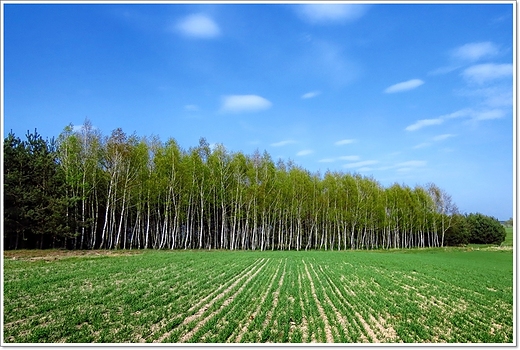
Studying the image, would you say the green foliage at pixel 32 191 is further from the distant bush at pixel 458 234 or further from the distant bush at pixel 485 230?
the distant bush at pixel 485 230

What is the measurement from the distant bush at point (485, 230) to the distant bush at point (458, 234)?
5.50 ft

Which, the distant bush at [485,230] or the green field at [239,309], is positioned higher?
the distant bush at [485,230]

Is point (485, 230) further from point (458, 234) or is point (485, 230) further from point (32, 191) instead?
point (32, 191)

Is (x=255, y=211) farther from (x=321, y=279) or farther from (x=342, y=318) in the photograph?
(x=342, y=318)

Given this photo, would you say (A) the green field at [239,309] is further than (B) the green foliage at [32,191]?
No

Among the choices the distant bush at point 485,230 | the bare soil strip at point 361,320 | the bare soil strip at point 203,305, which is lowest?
the bare soil strip at point 361,320

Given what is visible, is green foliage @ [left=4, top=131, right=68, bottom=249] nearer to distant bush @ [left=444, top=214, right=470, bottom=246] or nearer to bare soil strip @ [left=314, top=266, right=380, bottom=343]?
bare soil strip @ [left=314, top=266, right=380, bottom=343]

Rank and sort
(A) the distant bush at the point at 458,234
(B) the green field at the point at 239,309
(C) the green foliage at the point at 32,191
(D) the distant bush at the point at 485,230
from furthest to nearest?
1. (D) the distant bush at the point at 485,230
2. (A) the distant bush at the point at 458,234
3. (C) the green foliage at the point at 32,191
4. (B) the green field at the point at 239,309

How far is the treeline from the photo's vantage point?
20.4 m

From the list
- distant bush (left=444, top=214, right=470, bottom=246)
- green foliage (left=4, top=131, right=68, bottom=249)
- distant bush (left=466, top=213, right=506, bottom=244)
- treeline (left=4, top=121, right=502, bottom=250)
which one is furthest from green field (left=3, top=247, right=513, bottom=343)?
distant bush (left=466, top=213, right=506, bottom=244)

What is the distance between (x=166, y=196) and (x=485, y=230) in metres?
50.6

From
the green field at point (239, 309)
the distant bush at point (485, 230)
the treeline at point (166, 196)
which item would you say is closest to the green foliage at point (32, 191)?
the treeline at point (166, 196)

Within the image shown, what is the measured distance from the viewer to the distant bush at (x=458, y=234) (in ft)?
174
